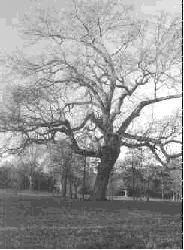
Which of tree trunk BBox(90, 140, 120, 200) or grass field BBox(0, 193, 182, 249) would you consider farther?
tree trunk BBox(90, 140, 120, 200)

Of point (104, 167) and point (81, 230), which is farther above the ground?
point (104, 167)

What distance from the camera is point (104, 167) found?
94.4 ft

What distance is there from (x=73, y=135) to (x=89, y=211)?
377 inches

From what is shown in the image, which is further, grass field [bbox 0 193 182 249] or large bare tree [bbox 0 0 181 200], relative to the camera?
large bare tree [bbox 0 0 181 200]

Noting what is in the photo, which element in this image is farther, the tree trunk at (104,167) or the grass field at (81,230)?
the tree trunk at (104,167)

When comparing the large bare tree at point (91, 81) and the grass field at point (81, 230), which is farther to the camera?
the large bare tree at point (91, 81)

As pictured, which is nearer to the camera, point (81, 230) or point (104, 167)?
point (81, 230)

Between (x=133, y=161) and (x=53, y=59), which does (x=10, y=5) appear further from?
(x=133, y=161)

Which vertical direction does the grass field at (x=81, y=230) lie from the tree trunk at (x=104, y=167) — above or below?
below

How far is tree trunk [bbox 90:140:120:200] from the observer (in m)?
28.4

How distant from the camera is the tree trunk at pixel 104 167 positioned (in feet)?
93.1

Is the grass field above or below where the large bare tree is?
below

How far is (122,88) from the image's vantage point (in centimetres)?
2878

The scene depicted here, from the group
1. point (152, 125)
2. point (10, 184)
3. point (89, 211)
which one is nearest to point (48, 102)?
point (152, 125)
